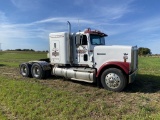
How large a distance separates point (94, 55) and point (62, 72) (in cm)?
248

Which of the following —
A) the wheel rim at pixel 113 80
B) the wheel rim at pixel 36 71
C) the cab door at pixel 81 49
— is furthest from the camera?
the wheel rim at pixel 36 71

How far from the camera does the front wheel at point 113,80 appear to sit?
8609 millimetres

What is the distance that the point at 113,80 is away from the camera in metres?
8.84

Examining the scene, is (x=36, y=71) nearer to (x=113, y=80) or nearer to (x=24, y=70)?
(x=24, y=70)

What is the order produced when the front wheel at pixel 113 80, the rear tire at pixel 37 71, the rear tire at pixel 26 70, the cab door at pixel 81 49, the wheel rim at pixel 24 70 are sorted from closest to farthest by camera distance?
the front wheel at pixel 113 80 < the cab door at pixel 81 49 < the rear tire at pixel 37 71 < the rear tire at pixel 26 70 < the wheel rim at pixel 24 70

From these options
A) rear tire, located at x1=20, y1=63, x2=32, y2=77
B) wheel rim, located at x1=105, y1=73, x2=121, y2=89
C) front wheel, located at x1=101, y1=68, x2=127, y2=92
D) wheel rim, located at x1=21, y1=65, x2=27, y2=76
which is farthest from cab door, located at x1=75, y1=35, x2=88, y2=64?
wheel rim, located at x1=21, y1=65, x2=27, y2=76

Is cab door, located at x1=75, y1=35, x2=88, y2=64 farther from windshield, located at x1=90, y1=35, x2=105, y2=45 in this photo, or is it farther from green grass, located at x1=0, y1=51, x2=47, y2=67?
green grass, located at x1=0, y1=51, x2=47, y2=67

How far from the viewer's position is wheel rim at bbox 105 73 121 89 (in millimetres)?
8757

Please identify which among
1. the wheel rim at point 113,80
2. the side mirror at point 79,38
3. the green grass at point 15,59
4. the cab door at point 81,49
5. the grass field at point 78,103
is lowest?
the grass field at point 78,103

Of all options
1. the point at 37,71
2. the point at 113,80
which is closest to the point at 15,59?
the point at 37,71

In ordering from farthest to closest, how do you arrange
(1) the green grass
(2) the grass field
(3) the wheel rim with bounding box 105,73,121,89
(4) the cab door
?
(1) the green grass
(4) the cab door
(3) the wheel rim with bounding box 105,73,121,89
(2) the grass field

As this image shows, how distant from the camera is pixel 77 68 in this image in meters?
10.6

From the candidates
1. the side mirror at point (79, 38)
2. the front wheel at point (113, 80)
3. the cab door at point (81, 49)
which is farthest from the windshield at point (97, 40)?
the front wheel at point (113, 80)

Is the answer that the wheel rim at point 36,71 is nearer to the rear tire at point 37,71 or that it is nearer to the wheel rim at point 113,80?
the rear tire at point 37,71
